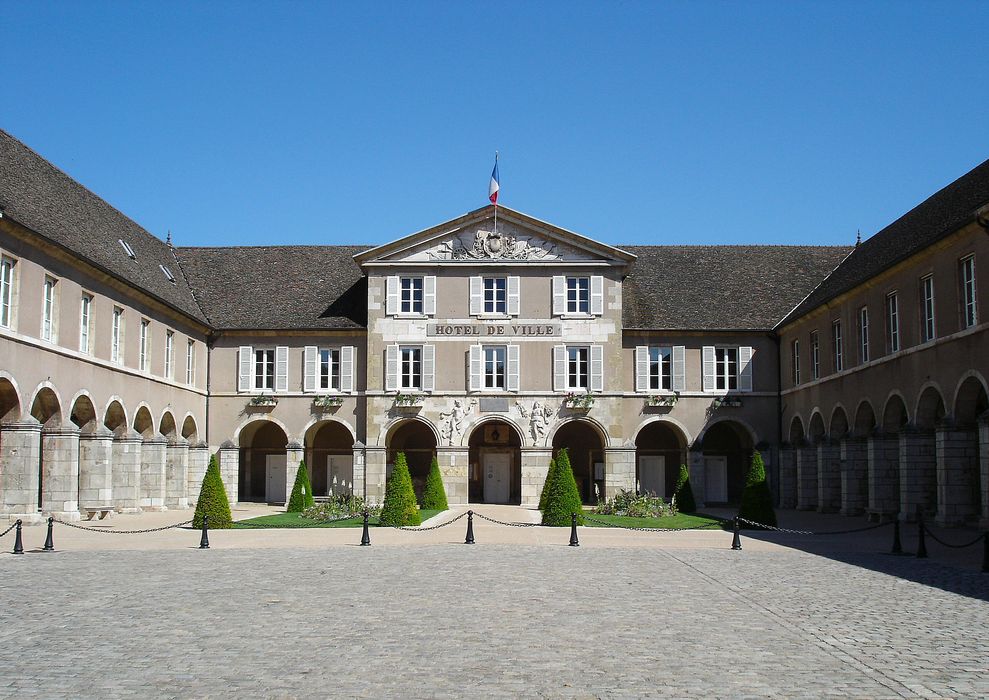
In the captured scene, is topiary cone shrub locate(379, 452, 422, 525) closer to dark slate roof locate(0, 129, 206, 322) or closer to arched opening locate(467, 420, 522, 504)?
dark slate roof locate(0, 129, 206, 322)

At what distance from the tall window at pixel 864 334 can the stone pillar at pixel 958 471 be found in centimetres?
688

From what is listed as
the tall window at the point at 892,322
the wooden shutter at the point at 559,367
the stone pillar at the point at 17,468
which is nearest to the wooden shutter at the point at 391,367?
the wooden shutter at the point at 559,367

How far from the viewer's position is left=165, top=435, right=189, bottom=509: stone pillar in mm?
39156

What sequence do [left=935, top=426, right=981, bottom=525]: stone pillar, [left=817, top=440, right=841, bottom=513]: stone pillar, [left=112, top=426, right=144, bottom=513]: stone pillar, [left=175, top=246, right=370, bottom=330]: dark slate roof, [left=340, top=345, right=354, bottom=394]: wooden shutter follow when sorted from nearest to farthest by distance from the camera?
[left=935, top=426, right=981, bottom=525]: stone pillar
[left=112, top=426, right=144, bottom=513]: stone pillar
[left=817, top=440, right=841, bottom=513]: stone pillar
[left=340, top=345, right=354, bottom=394]: wooden shutter
[left=175, top=246, right=370, bottom=330]: dark slate roof

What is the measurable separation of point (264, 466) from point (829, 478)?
77.6 ft

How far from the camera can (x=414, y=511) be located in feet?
99.3

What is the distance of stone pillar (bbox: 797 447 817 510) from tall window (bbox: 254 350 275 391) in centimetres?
2086

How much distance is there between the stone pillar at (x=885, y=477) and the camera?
3083 centimetres

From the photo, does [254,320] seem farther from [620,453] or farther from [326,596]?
[326,596]

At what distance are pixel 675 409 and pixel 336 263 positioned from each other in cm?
1596

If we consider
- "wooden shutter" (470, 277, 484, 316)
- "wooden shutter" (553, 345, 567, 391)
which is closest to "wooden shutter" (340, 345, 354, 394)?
"wooden shutter" (470, 277, 484, 316)

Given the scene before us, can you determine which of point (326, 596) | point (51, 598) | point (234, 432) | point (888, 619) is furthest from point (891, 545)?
point (234, 432)

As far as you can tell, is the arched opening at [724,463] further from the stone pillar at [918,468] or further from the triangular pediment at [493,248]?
the stone pillar at [918,468]

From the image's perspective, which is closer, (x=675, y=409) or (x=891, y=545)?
(x=891, y=545)
